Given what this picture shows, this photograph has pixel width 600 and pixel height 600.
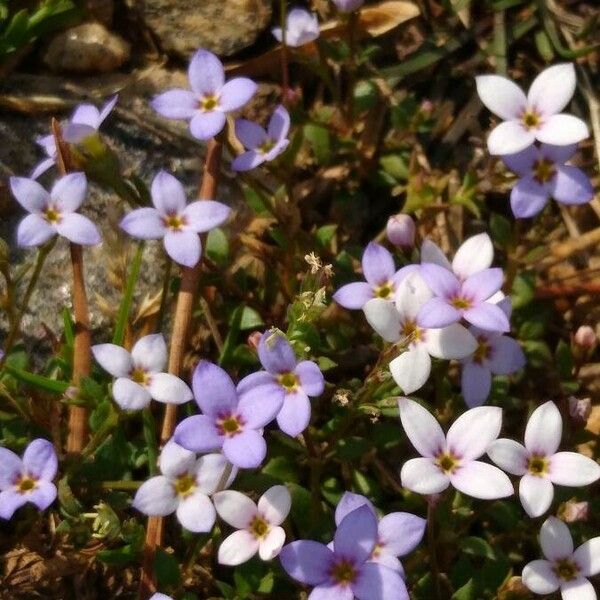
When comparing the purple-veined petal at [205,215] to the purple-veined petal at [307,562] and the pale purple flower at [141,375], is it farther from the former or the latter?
the purple-veined petal at [307,562]

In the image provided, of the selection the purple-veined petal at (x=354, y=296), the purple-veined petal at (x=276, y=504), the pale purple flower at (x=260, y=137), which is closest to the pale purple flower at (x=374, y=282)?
the purple-veined petal at (x=354, y=296)

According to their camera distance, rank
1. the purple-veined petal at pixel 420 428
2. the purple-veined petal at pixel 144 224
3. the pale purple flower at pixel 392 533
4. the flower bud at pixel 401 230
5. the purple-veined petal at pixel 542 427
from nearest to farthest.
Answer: the pale purple flower at pixel 392 533
the purple-veined petal at pixel 420 428
the purple-veined petal at pixel 542 427
the purple-veined petal at pixel 144 224
the flower bud at pixel 401 230

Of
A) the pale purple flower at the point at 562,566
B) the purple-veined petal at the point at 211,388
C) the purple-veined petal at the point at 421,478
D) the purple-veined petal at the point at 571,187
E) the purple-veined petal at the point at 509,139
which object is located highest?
the purple-veined petal at the point at 509,139

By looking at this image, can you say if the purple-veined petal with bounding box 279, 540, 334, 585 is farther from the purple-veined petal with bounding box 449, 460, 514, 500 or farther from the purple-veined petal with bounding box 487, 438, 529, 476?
the purple-veined petal with bounding box 487, 438, 529, 476

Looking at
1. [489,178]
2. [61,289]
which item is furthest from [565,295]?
[61,289]

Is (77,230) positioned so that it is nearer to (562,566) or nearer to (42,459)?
(42,459)

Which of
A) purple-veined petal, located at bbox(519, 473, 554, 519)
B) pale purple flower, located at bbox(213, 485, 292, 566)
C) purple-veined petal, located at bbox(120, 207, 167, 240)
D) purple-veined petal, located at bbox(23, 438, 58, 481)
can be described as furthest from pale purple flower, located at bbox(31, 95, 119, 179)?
purple-veined petal, located at bbox(519, 473, 554, 519)

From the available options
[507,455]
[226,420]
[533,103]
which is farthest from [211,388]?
[533,103]
